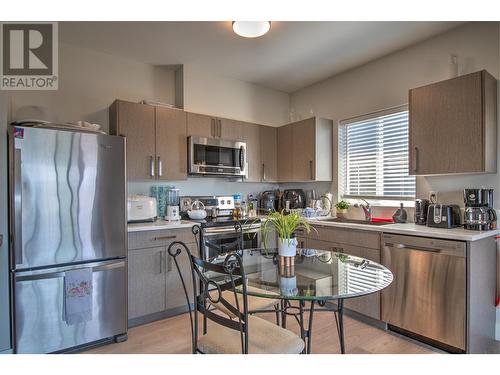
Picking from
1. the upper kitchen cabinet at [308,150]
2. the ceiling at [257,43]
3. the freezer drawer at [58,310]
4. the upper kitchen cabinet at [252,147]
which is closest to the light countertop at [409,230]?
the freezer drawer at [58,310]

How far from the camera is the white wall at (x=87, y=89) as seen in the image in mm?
2723

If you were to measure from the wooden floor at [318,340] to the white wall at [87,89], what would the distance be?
2.11 m

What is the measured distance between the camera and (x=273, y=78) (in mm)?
3797

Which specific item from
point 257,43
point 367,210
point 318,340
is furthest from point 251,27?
point 318,340

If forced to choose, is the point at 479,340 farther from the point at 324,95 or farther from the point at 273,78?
the point at 273,78

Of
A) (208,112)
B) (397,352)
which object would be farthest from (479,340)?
(208,112)

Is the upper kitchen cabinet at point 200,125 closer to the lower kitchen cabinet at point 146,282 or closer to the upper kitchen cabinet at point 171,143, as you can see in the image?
the upper kitchen cabinet at point 171,143

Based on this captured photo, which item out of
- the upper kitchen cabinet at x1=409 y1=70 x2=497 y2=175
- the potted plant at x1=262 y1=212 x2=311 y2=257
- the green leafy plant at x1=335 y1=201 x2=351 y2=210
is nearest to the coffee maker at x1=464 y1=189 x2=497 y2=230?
the upper kitchen cabinet at x1=409 y1=70 x2=497 y2=175

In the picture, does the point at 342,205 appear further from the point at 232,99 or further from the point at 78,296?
the point at 78,296

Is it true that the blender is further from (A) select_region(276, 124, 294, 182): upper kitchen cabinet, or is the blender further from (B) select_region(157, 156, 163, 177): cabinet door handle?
(A) select_region(276, 124, 294, 182): upper kitchen cabinet

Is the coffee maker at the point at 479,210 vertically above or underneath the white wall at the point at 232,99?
underneath

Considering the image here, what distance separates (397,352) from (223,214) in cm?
227

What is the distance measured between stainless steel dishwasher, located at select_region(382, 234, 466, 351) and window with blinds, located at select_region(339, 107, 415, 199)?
0.81m

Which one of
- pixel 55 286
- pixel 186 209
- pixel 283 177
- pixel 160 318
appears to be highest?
pixel 283 177
